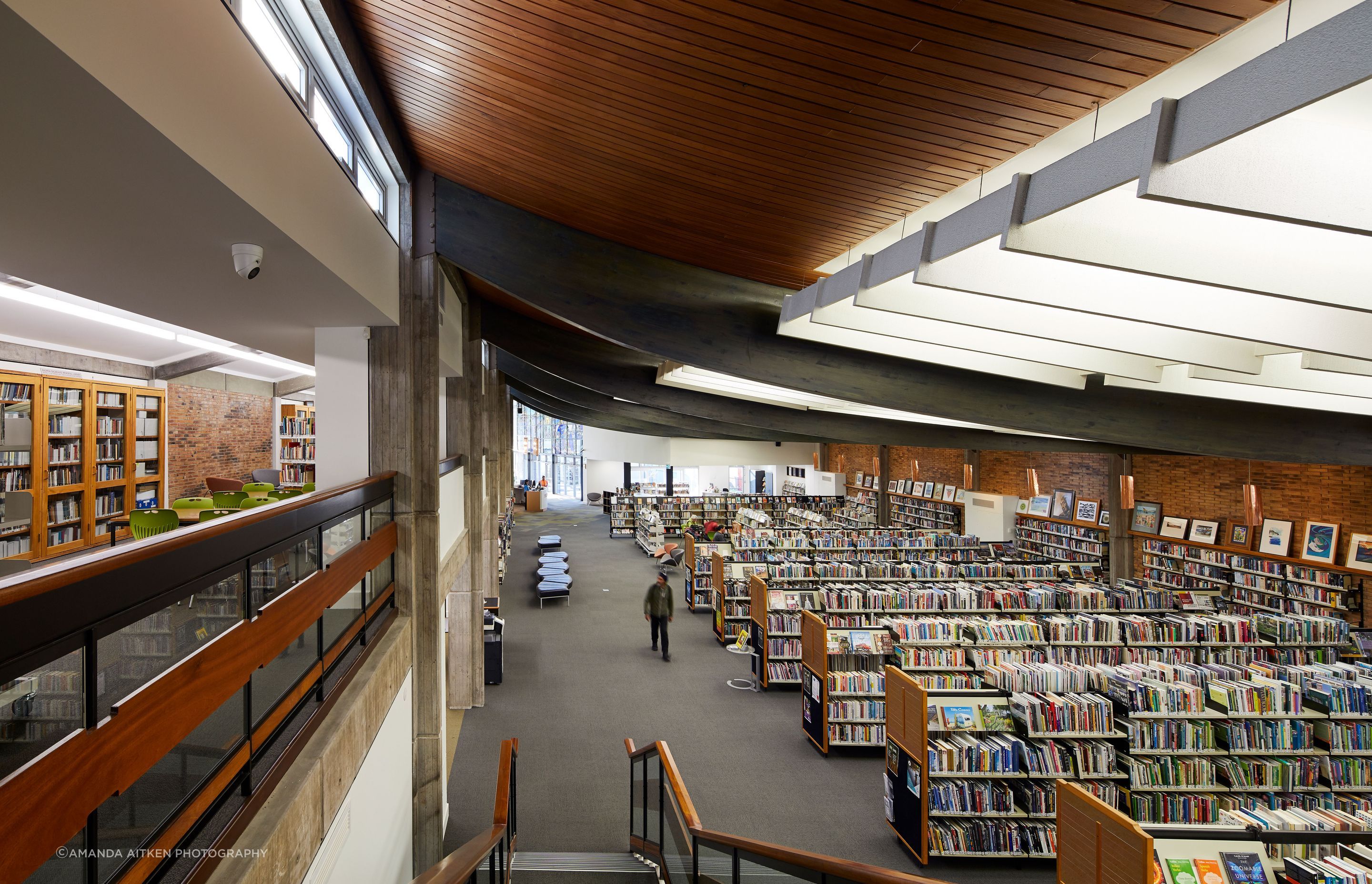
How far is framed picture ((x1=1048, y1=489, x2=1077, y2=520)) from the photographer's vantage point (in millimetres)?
13742

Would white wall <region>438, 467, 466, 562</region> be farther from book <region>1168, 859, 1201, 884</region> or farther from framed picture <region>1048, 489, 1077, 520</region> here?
framed picture <region>1048, 489, 1077, 520</region>

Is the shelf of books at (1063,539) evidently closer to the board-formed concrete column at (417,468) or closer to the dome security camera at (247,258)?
the board-formed concrete column at (417,468)

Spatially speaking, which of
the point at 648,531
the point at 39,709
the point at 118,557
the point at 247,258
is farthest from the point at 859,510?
the point at 39,709

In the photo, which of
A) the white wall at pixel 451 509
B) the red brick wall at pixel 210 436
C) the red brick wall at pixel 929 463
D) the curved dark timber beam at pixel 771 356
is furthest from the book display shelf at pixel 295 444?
the red brick wall at pixel 929 463

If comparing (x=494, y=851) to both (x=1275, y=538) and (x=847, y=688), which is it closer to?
(x=847, y=688)

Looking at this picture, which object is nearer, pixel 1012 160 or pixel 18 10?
pixel 18 10

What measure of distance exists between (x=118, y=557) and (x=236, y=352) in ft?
25.6

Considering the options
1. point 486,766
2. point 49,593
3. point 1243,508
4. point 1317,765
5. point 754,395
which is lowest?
point 486,766

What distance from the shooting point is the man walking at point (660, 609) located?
1007cm

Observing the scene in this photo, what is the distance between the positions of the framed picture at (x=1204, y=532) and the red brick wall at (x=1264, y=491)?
3.4 inches

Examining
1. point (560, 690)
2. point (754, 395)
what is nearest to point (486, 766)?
point (560, 690)

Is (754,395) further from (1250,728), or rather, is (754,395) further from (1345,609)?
(1345,609)

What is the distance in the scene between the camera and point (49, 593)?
4.00 ft

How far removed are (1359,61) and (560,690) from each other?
29.6ft
